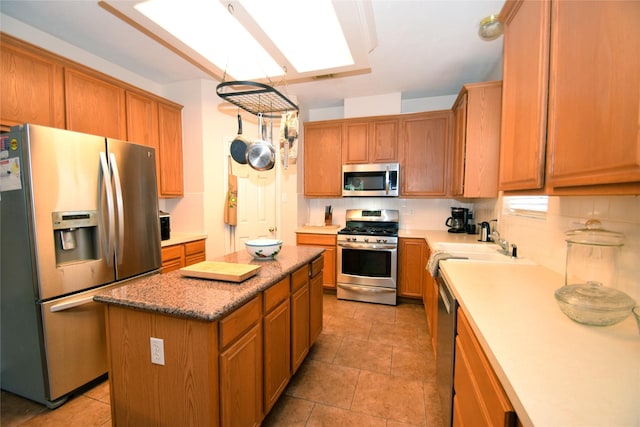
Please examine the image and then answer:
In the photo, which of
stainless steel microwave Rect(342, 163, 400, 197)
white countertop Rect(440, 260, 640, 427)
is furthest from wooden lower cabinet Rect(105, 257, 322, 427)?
stainless steel microwave Rect(342, 163, 400, 197)

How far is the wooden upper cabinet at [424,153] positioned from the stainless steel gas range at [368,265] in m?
0.72

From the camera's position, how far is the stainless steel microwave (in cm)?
343

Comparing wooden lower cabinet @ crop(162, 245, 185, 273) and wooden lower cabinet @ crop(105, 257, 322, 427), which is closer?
wooden lower cabinet @ crop(105, 257, 322, 427)

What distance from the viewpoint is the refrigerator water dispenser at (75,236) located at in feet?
5.53

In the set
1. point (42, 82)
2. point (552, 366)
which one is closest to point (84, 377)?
point (42, 82)

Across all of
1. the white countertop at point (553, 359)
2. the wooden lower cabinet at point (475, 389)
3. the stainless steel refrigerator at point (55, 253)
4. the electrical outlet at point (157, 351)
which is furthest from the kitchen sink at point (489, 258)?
the stainless steel refrigerator at point (55, 253)

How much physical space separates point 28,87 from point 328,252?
124 inches

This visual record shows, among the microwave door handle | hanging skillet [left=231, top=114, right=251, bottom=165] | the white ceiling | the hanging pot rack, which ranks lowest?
the microwave door handle

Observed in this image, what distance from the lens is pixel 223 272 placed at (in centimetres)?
143

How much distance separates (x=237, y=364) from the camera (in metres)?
1.22

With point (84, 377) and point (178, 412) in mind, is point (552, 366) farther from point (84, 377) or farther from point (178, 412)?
point (84, 377)

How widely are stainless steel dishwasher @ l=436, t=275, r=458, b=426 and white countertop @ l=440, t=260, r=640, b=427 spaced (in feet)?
0.78

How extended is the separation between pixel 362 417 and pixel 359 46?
93.9 inches

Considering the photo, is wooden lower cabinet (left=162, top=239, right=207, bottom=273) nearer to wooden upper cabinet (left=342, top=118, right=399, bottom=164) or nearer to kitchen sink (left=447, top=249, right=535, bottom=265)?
wooden upper cabinet (left=342, top=118, right=399, bottom=164)
